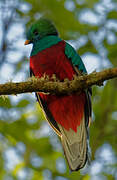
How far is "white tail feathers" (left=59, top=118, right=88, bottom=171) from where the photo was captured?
413 cm

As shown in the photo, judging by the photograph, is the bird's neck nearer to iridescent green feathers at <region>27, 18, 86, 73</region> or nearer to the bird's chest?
iridescent green feathers at <region>27, 18, 86, 73</region>

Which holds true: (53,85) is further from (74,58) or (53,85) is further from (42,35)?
(42,35)

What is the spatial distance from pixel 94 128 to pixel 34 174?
127 cm

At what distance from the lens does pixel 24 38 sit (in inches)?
205

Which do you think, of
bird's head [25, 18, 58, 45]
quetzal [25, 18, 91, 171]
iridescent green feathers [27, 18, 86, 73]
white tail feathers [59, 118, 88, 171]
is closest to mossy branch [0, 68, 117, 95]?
quetzal [25, 18, 91, 171]

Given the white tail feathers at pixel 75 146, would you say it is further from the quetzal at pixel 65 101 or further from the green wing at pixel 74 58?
the green wing at pixel 74 58

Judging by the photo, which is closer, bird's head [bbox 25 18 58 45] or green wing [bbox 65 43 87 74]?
green wing [bbox 65 43 87 74]

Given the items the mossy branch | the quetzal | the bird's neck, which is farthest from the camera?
the bird's neck

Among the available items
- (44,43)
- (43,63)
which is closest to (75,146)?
(43,63)

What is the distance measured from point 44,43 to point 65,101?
849mm

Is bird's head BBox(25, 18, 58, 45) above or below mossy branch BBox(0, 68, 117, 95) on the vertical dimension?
above

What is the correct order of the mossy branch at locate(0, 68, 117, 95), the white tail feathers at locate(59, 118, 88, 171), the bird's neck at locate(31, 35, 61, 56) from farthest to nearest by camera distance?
1. the bird's neck at locate(31, 35, 61, 56)
2. the white tail feathers at locate(59, 118, 88, 171)
3. the mossy branch at locate(0, 68, 117, 95)

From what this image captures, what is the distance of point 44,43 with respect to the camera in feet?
15.8

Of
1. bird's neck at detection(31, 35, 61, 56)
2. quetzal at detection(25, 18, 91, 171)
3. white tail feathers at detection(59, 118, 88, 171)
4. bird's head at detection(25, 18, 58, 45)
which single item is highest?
bird's head at detection(25, 18, 58, 45)
